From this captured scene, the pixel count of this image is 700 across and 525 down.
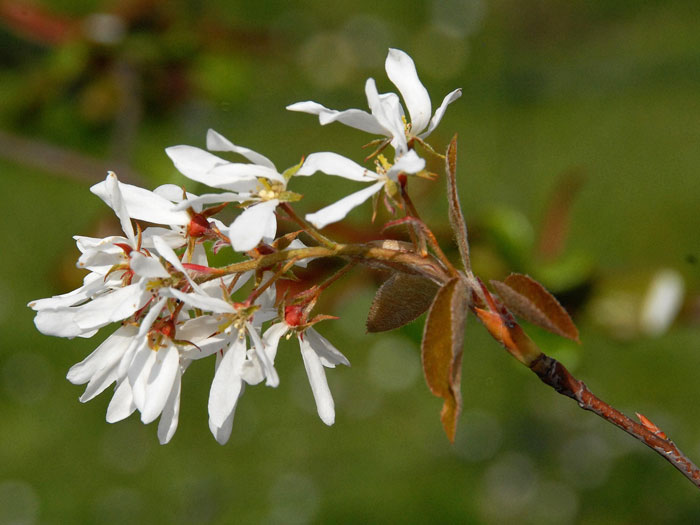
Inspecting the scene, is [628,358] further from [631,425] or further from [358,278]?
[631,425]

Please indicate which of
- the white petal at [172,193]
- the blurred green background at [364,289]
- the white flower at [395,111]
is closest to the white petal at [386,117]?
the white flower at [395,111]

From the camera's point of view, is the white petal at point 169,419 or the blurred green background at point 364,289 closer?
the white petal at point 169,419

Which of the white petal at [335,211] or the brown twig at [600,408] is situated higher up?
the white petal at [335,211]

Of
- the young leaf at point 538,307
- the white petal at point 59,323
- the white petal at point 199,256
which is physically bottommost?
the white petal at point 59,323

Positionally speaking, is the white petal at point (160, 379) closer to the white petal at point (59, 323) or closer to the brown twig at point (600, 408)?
the white petal at point (59, 323)

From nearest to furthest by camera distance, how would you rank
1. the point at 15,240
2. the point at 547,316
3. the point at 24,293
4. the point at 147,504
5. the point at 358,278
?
1. the point at 547,316
2. the point at 358,278
3. the point at 147,504
4. the point at 24,293
5. the point at 15,240

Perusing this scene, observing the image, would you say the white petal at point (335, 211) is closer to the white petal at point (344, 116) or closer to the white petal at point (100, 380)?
the white petal at point (344, 116)

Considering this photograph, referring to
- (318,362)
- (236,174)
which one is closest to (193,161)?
(236,174)

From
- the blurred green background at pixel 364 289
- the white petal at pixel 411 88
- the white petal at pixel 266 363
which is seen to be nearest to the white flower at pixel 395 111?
the white petal at pixel 411 88

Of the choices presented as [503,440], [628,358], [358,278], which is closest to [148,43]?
[358,278]
